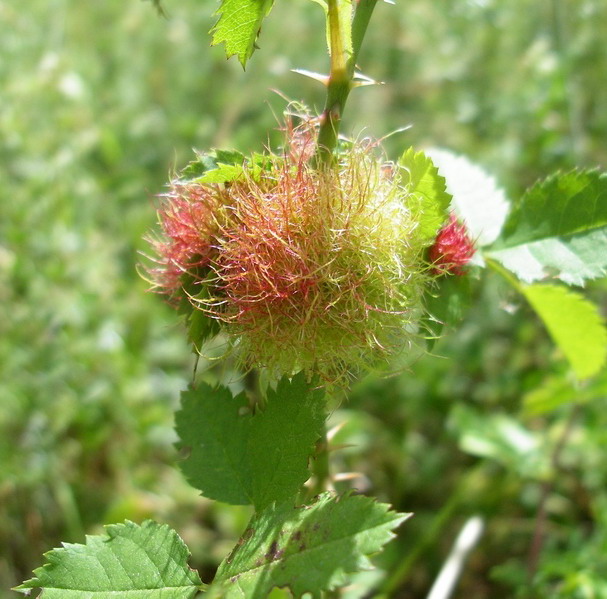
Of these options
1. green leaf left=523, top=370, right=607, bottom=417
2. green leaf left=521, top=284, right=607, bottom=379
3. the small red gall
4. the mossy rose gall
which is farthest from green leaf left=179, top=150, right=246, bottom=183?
green leaf left=523, top=370, right=607, bottom=417

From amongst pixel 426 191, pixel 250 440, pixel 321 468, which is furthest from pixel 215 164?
pixel 321 468

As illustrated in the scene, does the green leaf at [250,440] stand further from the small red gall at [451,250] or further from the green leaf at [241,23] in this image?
the green leaf at [241,23]

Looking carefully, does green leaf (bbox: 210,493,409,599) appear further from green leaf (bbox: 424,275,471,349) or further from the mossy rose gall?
green leaf (bbox: 424,275,471,349)

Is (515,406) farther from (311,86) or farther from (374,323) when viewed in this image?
(311,86)

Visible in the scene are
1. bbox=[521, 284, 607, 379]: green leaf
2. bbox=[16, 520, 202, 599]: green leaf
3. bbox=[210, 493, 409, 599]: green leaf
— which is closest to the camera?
bbox=[210, 493, 409, 599]: green leaf

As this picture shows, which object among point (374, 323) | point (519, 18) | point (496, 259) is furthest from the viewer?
point (519, 18)

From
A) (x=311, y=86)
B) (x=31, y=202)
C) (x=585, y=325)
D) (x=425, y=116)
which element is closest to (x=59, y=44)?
(x=31, y=202)

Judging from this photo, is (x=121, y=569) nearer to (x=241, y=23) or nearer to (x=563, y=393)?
(x=241, y=23)
